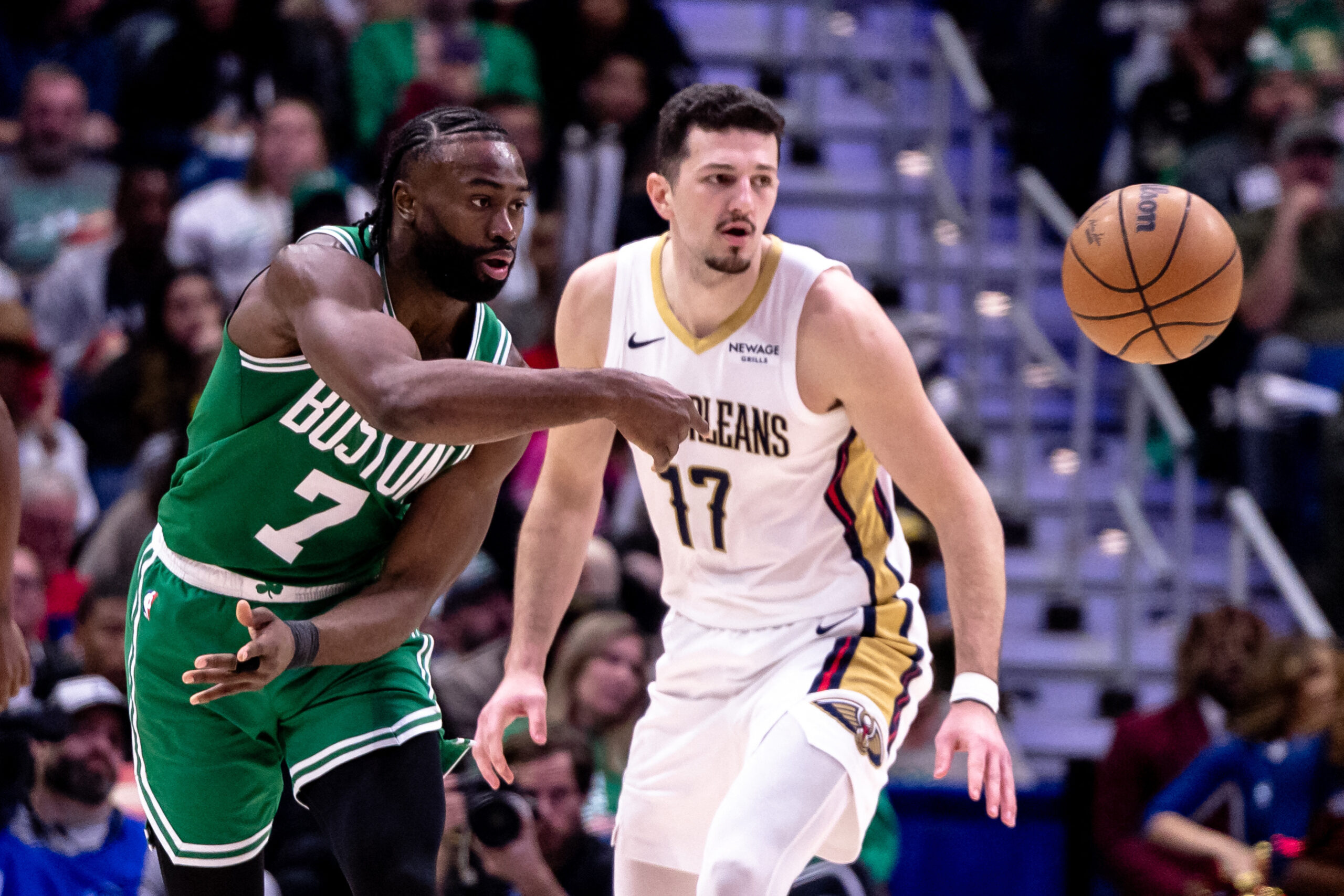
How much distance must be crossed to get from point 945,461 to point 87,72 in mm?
6973

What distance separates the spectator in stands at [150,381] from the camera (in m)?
7.43

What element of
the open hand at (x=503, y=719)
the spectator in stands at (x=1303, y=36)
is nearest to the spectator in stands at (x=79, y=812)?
the open hand at (x=503, y=719)

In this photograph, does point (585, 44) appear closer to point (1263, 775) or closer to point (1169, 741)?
point (1169, 741)

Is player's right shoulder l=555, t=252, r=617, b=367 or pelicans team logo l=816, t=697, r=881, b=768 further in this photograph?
player's right shoulder l=555, t=252, r=617, b=367

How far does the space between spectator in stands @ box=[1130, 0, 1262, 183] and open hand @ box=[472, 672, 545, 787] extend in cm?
625

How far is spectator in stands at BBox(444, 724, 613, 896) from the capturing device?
5.21m

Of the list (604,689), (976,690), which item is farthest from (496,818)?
(976,690)

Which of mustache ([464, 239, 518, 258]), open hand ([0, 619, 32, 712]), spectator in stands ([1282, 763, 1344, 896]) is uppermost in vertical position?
mustache ([464, 239, 518, 258])

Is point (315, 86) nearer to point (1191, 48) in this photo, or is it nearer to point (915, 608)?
point (1191, 48)

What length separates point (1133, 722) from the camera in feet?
21.0

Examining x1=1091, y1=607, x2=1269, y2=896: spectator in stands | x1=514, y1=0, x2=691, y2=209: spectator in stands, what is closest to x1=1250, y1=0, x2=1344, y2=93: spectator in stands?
x1=514, y1=0, x2=691, y2=209: spectator in stands

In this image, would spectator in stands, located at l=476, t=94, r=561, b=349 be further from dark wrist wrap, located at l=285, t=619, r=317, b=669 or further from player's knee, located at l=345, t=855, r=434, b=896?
player's knee, located at l=345, t=855, r=434, b=896

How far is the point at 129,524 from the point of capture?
6.85 meters

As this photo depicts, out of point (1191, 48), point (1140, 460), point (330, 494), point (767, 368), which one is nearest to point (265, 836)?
point (330, 494)
